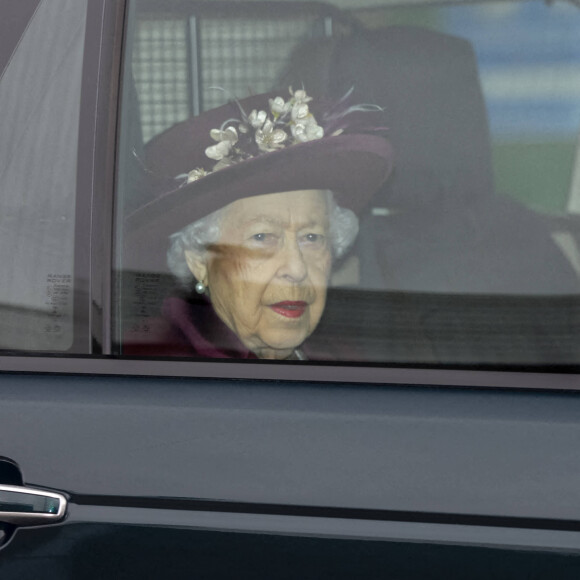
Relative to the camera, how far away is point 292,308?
1.62 metres

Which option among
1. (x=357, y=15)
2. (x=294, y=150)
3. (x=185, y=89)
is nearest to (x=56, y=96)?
(x=185, y=89)

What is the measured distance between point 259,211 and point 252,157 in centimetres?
10

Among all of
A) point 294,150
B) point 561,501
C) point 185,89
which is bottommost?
point 561,501

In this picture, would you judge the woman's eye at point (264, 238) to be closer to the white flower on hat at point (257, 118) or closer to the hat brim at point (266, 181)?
the hat brim at point (266, 181)

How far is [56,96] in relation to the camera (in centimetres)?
162

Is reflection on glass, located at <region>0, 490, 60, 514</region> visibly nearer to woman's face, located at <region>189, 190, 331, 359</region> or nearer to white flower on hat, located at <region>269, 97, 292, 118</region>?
woman's face, located at <region>189, 190, 331, 359</region>

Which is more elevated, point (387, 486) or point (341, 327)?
point (341, 327)

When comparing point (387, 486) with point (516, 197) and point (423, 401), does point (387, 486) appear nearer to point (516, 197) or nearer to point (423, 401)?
point (423, 401)

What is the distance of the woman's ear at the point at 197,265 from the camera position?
5.32 feet

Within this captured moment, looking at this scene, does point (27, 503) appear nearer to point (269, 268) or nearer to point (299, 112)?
point (269, 268)

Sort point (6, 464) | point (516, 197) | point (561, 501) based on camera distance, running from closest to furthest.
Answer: point (561, 501), point (6, 464), point (516, 197)

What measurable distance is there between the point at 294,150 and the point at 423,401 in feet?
1.72

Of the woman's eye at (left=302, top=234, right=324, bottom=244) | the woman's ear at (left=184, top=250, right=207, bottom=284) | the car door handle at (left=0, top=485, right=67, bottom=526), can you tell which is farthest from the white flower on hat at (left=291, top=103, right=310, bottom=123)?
the car door handle at (left=0, top=485, right=67, bottom=526)

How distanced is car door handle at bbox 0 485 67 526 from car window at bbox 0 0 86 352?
0.26m
